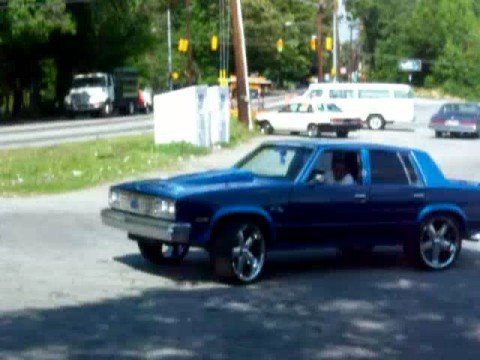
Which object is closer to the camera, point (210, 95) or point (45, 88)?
point (210, 95)

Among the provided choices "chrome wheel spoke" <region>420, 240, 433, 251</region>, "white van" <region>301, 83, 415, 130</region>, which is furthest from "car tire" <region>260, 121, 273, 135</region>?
"chrome wheel spoke" <region>420, 240, 433, 251</region>

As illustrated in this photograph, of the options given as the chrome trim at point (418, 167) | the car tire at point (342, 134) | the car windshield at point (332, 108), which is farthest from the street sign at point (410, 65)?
the chrome trim at point (418, 167)

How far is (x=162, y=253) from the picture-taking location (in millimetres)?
15164

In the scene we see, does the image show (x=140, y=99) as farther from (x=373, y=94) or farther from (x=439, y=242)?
(x=439, y=242)

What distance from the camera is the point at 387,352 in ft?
33.5

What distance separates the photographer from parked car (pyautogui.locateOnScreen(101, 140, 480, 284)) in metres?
13.4

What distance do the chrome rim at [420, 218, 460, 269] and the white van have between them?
43.1 m

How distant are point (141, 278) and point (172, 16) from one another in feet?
283

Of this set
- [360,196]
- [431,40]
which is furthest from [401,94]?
[431,40]

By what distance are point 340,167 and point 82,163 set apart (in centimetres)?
1675

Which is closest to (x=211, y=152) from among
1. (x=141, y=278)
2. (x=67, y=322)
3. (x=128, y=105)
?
(x=141, y=278)

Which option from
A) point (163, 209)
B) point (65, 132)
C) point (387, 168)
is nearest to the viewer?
point (163, 209)

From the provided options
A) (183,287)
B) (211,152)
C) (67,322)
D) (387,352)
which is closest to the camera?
(387,352)

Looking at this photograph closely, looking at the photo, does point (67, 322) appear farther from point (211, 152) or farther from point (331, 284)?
point (211, 152)
